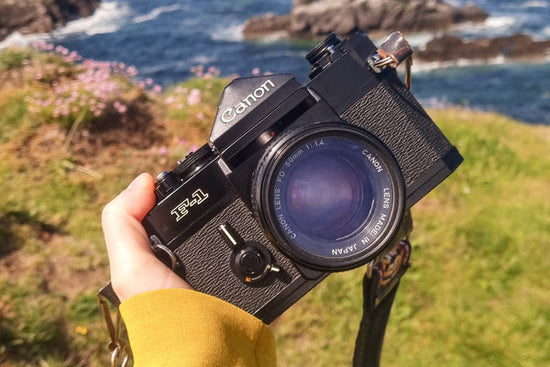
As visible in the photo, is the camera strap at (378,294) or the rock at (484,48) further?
the rock at (484,48)

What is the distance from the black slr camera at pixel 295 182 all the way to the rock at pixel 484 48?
13.5 m

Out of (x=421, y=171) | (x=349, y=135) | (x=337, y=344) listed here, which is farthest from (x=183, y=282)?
(x=337, y=344)

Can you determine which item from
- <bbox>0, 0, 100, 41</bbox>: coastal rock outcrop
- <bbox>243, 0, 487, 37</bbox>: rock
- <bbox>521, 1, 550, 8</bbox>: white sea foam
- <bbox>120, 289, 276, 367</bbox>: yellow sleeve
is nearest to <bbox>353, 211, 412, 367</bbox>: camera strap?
<bbox>120, 289, 276, 367</bbox>: yellow sleeve

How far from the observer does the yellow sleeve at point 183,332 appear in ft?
4.00

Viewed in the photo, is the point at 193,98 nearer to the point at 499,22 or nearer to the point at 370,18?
the point at 370,18

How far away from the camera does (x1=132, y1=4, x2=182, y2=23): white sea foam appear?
16.8 m

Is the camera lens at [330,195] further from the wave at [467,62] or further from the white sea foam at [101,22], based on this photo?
the white sea foam at [101,22]

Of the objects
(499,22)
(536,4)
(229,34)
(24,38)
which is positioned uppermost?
(24,38)

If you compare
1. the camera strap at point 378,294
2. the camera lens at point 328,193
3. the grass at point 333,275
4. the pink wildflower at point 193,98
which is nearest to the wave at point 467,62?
the grass at point 333,275

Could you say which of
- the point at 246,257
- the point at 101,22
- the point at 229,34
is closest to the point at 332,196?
the point at 246,257

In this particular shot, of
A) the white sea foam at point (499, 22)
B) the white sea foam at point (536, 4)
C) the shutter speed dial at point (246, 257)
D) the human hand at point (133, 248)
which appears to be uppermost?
the human hand at point (133, 248)

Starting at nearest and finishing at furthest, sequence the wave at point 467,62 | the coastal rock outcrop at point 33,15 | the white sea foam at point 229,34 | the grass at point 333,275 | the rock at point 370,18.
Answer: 1. the grass at point 333,275
2. the wave at point 467,62
3. the coastal rock outcrop at point 33,15
4. the white sea foam at point 229,34
5. the rock at point 370,18

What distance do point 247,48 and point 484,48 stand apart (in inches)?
291

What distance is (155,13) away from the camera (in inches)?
698
